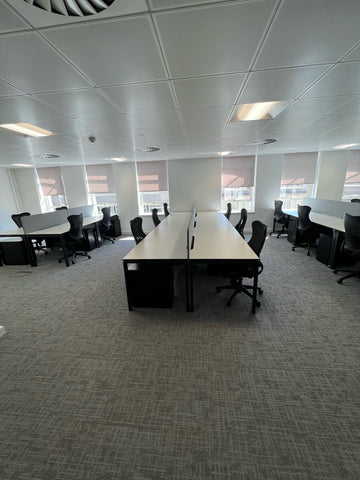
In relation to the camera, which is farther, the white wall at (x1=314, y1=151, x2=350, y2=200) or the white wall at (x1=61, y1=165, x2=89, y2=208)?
the white wall at (x1=61, y1=165, x2=89, y2=208)

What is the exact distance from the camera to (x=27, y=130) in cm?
294

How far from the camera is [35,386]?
1526 mm

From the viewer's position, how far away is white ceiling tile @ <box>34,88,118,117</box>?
1.75 metres

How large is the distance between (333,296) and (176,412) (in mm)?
2631

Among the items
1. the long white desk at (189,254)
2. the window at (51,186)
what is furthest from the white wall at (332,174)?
the window at (51,186)

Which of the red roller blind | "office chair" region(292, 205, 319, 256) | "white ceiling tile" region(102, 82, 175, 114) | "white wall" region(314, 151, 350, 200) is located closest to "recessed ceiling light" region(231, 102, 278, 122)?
"white ceiling tile" region(102, 82, 175, 114)

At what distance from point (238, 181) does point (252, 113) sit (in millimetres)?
3675

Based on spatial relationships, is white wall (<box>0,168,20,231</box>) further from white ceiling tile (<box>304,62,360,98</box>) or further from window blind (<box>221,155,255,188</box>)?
white ceiling tile (<box>304,62,360,98</box>)

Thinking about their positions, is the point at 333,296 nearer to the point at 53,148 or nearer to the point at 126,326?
the point at 126,326

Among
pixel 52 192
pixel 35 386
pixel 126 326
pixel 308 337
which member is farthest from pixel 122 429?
pixel 52 192

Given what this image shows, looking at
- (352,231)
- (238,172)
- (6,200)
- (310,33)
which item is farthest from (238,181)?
(6,200)

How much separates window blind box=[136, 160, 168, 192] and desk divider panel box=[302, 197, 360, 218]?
14.9 feet

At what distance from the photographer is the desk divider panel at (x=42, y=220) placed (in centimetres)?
396

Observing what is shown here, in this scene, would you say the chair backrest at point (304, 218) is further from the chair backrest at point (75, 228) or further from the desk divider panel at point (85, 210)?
the desk divider panel at point (85, 210)
